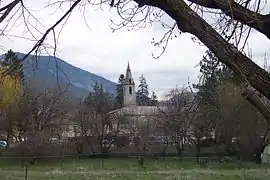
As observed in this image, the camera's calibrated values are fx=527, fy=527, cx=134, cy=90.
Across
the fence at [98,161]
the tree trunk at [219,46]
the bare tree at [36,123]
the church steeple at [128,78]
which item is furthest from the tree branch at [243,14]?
the church steeple at [128,78]

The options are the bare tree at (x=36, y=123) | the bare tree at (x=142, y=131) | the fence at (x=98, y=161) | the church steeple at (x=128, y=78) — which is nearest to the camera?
the fence at (x=98, y=161)

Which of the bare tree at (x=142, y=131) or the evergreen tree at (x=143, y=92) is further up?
the evergreen tree at (x=143, y=92)

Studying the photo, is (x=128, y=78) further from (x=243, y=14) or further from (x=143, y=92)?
(x=243, y=14)

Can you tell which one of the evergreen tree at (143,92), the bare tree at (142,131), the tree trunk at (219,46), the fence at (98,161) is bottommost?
the fence at (98,161)

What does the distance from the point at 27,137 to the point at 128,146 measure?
981 cm

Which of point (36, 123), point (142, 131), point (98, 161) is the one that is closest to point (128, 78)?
point (142, 131)

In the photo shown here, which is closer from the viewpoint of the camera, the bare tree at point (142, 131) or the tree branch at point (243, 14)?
the tree branch at point (243, 14)

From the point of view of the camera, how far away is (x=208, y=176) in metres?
23.2

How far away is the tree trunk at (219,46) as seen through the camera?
4191 millimetres

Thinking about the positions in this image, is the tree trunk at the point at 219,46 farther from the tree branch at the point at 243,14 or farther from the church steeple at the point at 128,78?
the church steeple at the point at 128,78

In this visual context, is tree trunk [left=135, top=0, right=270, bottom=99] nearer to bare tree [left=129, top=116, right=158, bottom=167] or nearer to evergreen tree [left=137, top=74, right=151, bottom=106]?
bare tree [left=129, top=116, right=158, bottom=167]

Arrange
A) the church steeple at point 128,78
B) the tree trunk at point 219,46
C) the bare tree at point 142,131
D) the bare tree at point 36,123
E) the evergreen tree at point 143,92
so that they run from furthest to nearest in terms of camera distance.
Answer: the evergreen tree at point 143,92 < the church steeple at point 128,78 < the bare tree at point 142,131 < the bare tree at point 36,123 < the tree trunk at point 219,46

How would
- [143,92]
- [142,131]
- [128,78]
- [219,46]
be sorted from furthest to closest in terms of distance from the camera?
[143,92] → [128,78] → [142,131] → [219,46]

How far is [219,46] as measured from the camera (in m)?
4.22
